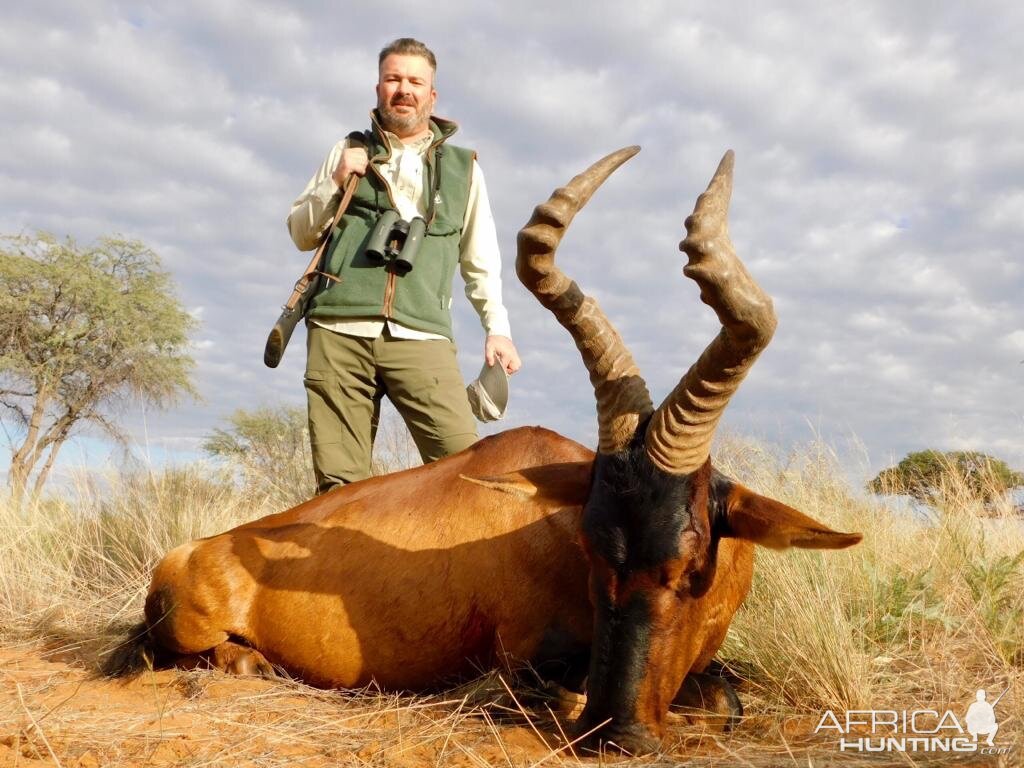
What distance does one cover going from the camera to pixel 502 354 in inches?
232

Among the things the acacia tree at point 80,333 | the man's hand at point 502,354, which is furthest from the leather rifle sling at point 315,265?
the acacia tree at point 80,333

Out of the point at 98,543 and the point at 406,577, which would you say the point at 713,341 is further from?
the point at 98,543

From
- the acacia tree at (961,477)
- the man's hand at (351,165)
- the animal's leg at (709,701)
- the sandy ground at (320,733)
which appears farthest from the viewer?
the acacia tree at (961,477)

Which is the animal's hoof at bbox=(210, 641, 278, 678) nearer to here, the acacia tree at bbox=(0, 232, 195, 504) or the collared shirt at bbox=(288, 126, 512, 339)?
the collared shirt at bbox=(288, 126, 512, 339)

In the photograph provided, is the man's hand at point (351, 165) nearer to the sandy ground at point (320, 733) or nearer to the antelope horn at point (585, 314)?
the antelope horn at point (585, 314)

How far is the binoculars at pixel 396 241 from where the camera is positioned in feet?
18.3

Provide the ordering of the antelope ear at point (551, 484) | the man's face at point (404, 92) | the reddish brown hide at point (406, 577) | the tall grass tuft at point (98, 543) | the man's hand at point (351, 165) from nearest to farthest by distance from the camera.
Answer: the antelope ear at point (551, 484) < the reddish brown hide at point (406, 577) < the man's hand at point (351, 165) < the man's face at point (404, 92) < the tall grass tuft at point (98, 543)

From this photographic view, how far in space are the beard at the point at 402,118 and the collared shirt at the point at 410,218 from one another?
87 mm

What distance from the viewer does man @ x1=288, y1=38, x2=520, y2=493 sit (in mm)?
5711

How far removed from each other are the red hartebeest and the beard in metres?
2.40

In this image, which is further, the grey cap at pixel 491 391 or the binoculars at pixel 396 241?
the grey cap at pixel 491 391

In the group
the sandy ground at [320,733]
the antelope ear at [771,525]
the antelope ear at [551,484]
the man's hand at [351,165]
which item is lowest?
the sandy ground at [320,733]

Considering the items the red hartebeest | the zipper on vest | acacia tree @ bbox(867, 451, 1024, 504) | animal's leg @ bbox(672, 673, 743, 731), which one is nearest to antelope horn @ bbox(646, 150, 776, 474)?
the red hartebeest

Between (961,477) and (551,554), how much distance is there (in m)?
6.19
